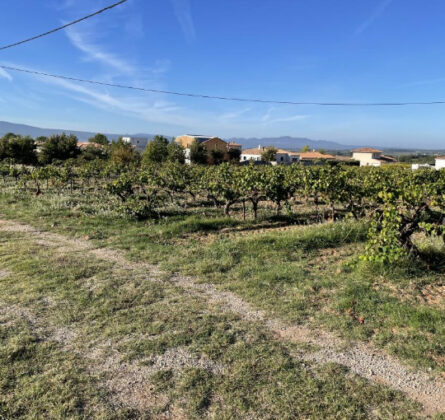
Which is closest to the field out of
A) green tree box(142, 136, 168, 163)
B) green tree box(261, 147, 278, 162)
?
green tree box(142, 136, 168, 163)

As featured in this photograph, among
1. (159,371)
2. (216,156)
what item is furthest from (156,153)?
(159,371)

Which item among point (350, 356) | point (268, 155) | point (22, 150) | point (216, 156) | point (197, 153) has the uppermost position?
point (22, 150)

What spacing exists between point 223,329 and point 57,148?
45.4 m

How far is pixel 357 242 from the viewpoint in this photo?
24.0 ft

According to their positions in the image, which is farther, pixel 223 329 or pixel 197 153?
pixel 197 153

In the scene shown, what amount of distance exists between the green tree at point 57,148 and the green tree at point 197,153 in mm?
16701

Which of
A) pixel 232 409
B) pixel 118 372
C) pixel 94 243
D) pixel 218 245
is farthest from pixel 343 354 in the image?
pixel 94 243

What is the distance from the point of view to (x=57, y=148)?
42.6 m

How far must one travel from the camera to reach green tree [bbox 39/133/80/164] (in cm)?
4203

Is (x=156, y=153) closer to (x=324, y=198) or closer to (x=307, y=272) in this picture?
(x=324, y=198)

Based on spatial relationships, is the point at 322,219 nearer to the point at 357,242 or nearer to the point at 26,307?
the point at 357,242

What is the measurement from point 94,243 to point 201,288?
145 inches

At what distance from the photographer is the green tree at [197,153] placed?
161 ft

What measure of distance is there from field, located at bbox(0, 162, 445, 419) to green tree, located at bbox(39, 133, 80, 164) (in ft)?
129
